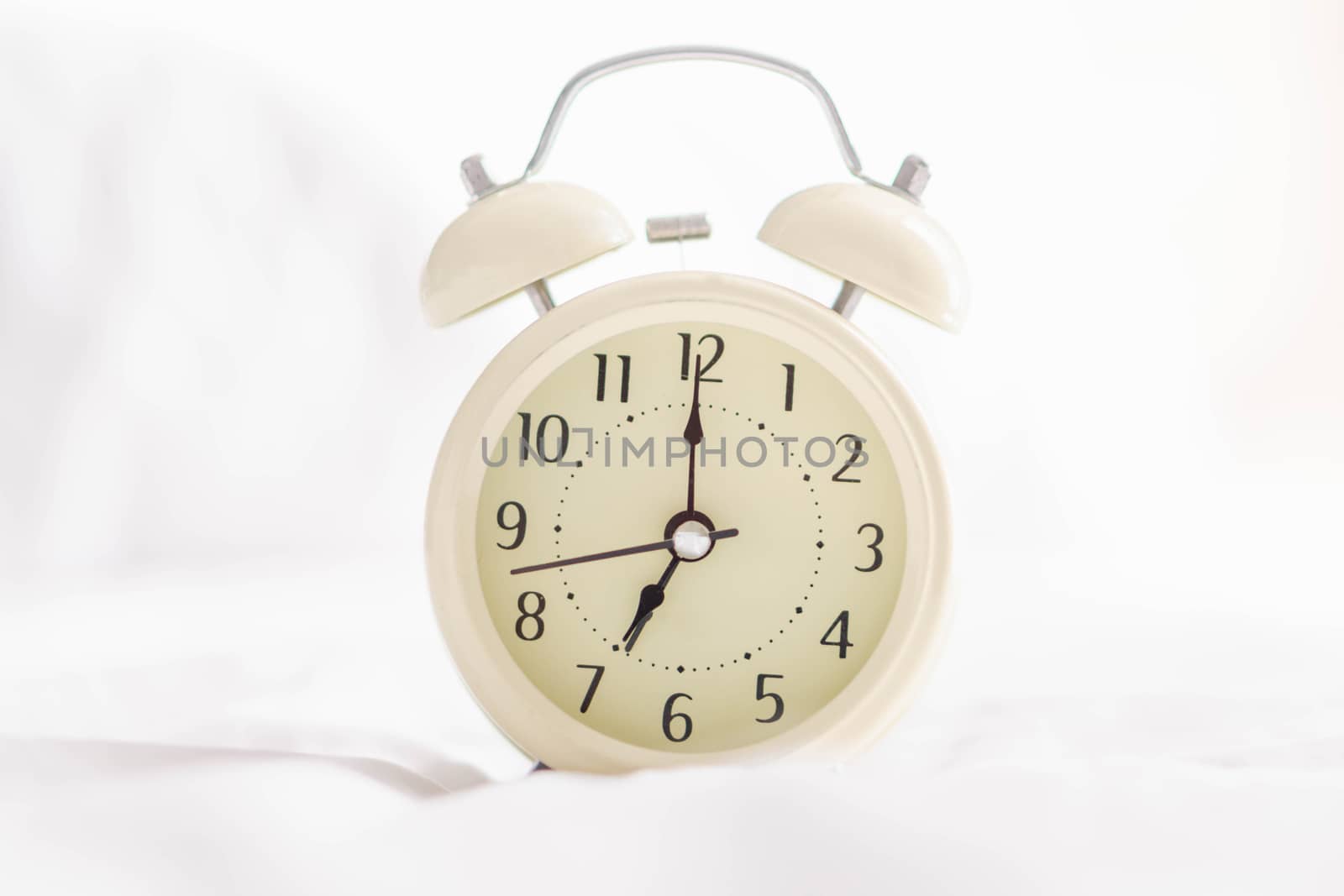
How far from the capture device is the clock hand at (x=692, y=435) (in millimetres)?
1079

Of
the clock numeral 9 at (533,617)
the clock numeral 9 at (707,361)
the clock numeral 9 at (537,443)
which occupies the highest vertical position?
the clock numeral 9 at (707,361)

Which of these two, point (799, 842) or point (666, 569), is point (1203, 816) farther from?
point (666, 569)

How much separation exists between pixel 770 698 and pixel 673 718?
8cm

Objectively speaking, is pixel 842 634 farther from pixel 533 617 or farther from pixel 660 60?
pixel 660 60

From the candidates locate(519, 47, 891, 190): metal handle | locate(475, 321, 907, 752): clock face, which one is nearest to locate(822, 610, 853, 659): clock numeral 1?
locate(475, 321, 907, 752): clock face

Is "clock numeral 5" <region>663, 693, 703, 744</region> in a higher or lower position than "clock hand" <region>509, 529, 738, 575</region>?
lower

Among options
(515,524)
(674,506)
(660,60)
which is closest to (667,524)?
(674,506)

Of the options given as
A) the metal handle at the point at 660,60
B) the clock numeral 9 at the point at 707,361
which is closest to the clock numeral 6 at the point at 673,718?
the clock numeral 9 at the point at 707,361

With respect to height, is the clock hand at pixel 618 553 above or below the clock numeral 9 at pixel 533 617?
above

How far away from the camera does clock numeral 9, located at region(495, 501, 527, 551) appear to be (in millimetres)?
1092

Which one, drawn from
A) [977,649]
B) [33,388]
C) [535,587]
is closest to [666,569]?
[535,587]

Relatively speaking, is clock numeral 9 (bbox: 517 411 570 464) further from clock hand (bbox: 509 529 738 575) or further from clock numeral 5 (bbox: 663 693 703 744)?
clock numeral 5 (bbox: 663 693 703 744)

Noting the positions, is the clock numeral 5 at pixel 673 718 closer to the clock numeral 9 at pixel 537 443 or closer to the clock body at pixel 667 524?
the clock body at pixel 667 524

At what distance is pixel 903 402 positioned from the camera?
107cm
